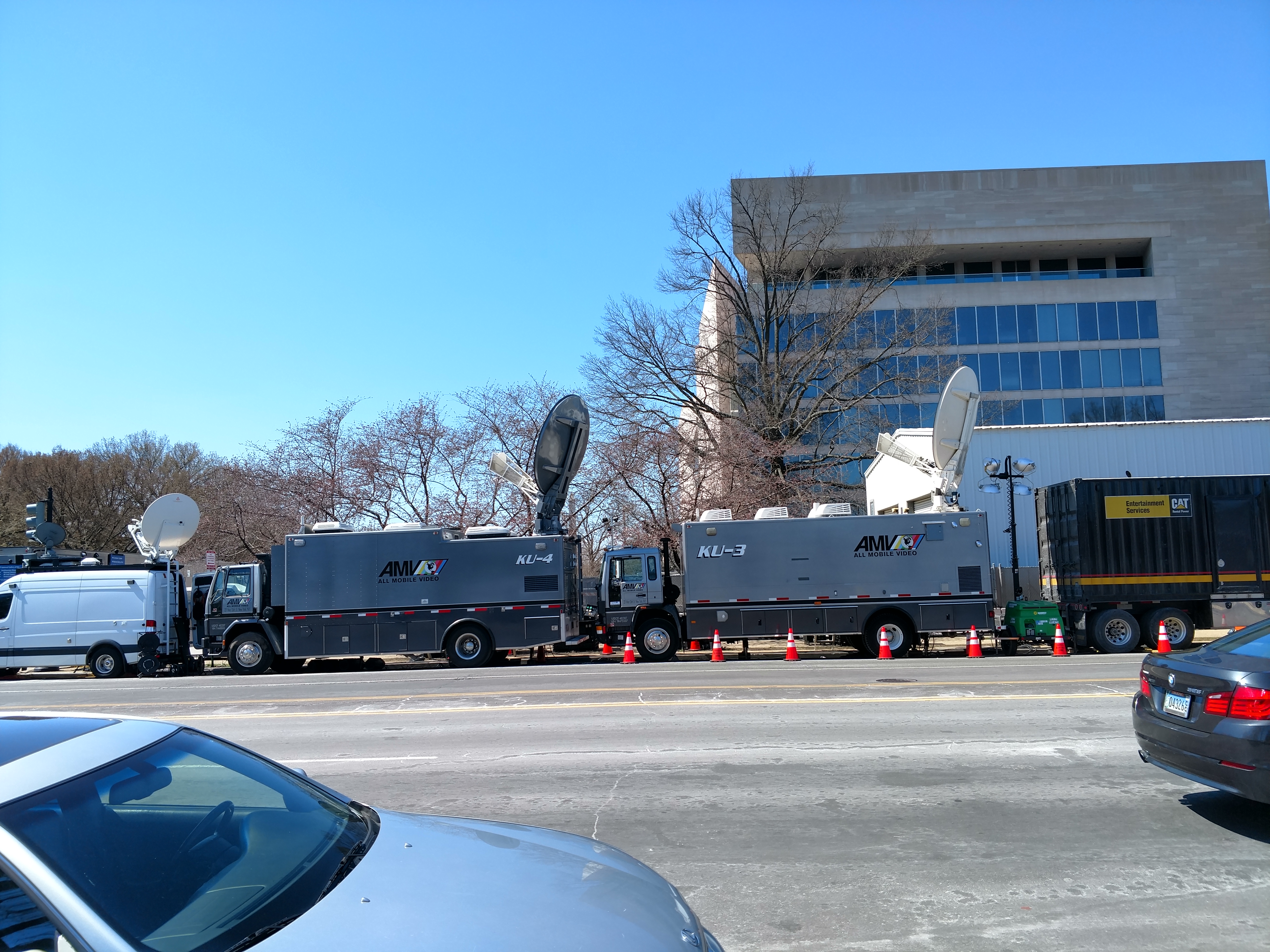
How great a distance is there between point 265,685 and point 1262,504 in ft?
70.0

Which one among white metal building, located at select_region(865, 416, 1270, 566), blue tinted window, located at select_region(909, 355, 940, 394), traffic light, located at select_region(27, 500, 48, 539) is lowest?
traffic light, located at select_region(27, 500, 48, 539)

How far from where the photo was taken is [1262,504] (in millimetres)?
19984

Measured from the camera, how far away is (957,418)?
21.3 meters

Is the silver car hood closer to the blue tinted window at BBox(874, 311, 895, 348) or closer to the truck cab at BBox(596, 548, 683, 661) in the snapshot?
the truck cab at BBox(596, 548, 683, 661)

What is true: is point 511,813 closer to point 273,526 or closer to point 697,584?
point 697,584

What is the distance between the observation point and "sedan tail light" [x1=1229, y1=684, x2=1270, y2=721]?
557 centimetres

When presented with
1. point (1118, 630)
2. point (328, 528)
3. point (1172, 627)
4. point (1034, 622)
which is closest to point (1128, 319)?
point (1172, 627)

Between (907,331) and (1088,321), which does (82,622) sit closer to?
(907,331)

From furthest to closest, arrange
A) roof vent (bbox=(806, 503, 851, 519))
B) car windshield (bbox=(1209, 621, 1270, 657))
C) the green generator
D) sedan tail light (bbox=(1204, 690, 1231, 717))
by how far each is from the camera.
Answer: roof vent (bbox=(806, 503, 851, 519)), the green generator, car windshield (bbox=(1209, 621, 1270, 657)), sedan tail light (bbox=(1204, 690, 1231, 717))

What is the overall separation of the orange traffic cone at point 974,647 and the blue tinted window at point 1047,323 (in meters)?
35.4

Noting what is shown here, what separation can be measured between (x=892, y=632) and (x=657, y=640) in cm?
533

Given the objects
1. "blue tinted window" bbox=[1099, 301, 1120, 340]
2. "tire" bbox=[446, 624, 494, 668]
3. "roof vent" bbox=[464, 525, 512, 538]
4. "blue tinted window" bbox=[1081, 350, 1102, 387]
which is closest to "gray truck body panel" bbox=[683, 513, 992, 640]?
"roof vent" bbox=[464, 525, 512, 538]

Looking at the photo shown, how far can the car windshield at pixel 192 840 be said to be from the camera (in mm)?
2438

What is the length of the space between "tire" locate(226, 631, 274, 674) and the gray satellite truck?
779 cm
